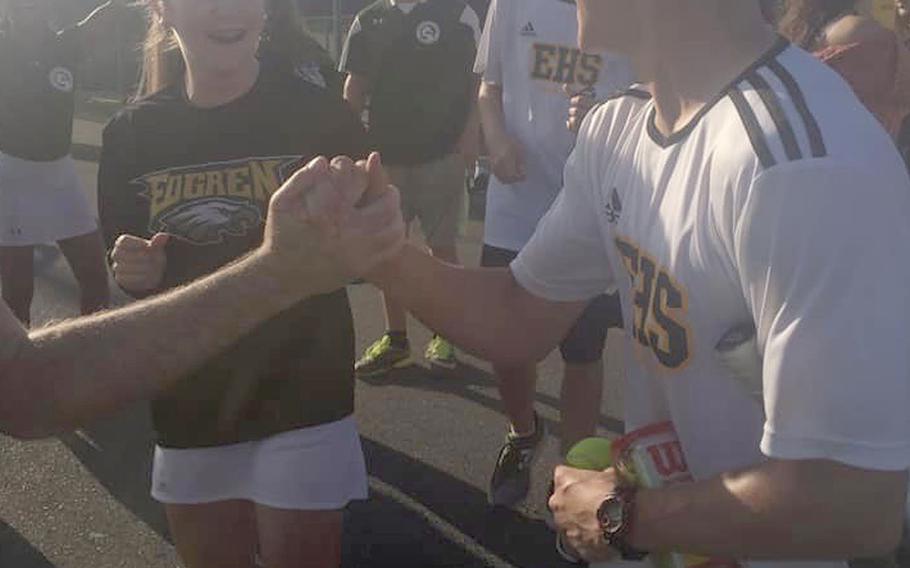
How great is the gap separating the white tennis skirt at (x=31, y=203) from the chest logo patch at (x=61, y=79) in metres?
0.34

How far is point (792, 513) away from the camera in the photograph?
139 cm

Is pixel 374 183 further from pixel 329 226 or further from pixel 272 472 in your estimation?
pixel 272 472

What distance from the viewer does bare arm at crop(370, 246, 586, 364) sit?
2.16m

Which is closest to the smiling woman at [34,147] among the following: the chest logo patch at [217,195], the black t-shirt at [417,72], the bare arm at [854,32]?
the black t-shirt at [417,72]

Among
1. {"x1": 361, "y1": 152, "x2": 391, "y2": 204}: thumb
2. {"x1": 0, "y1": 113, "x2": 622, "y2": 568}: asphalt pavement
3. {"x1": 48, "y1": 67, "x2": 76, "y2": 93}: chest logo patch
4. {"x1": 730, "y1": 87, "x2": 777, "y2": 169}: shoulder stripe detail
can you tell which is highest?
{"x1": 730, "y1": 87, "x2": 777, "y2": 169}: shoulder stripe detail

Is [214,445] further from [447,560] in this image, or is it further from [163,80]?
[447,560]

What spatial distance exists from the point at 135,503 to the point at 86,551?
34 centimetres

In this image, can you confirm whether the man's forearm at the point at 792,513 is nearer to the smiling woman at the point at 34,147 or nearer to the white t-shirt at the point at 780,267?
the white t-shirt at the point at 780,267

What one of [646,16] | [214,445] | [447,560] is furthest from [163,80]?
[447,560]

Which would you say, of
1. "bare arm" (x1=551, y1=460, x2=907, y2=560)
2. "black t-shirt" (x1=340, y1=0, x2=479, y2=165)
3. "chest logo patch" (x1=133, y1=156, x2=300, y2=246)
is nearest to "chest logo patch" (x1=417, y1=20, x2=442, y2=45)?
"black t-shirt" (x1=340, y1=0, x2=479, y2=165)

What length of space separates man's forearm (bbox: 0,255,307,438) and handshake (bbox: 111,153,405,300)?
8 cm

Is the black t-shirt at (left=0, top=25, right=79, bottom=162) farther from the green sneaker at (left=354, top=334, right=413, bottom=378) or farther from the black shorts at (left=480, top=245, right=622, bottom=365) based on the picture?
the black shorts at (left=480, top=245, right=622, bottom=365)

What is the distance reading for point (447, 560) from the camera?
370 centimetres

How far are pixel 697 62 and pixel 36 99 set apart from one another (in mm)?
4119
